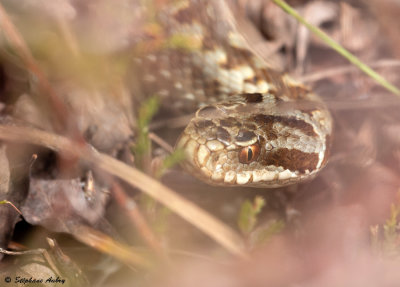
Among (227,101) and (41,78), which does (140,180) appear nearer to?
(41,78)

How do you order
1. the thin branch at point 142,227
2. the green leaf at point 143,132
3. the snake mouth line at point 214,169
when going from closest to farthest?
the green leaf at point 143,132, the thin branch at point 142,227, the snake mouth line at point 214,169

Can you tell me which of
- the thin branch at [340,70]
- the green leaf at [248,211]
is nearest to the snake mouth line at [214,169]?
the green leaf at [248,211]

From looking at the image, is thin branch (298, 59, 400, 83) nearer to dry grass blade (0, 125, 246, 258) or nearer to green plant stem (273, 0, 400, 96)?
green plant stem (273, 0, 400, 96)

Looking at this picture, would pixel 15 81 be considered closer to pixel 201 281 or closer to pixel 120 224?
pixel 120 224

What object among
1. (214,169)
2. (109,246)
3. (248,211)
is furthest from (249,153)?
(109,246)

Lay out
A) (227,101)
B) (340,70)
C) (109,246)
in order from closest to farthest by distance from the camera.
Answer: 1. (109,246)
2. (227,101)
3. (340,70)

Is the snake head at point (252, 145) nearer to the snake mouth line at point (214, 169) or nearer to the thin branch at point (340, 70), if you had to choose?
the snake mouth line at point (214, 169)

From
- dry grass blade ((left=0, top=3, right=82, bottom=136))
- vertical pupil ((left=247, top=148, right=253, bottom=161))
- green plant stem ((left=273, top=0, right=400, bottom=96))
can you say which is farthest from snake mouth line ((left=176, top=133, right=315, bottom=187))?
green plant stem ((left=273, top=0, right=400, bottom=96))

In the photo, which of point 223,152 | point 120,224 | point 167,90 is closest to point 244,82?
point 167,90
